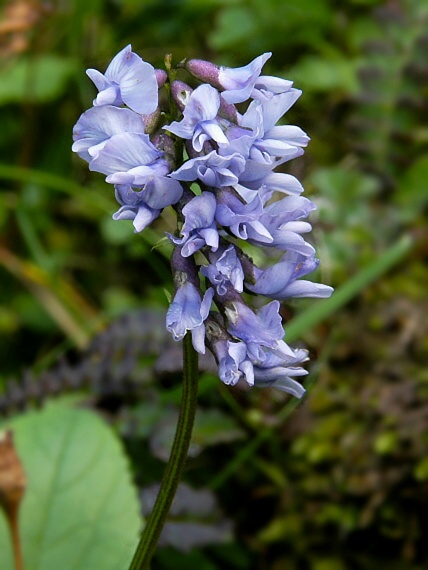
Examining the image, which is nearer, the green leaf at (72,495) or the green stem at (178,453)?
the green stem at (178,453)

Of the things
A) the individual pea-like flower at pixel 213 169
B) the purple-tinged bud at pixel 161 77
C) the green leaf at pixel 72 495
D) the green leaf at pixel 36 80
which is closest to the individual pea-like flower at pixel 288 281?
the individual pea-like flower at pixel 213 169

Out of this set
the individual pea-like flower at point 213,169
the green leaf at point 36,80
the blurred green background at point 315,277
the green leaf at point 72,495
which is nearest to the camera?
the individual pea-like flower at point 213,169

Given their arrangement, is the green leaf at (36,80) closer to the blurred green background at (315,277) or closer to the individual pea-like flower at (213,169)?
the blurred green background at (315,277)

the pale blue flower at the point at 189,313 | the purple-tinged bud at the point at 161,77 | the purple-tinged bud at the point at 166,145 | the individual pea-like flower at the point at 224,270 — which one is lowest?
the pale blue flower at the point at 189,313

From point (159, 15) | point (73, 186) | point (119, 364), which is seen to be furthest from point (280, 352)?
point (159, 15)

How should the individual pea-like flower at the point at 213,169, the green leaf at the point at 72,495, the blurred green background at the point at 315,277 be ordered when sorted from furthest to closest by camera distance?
1. the blurred green background at the point at 315,277
2. the green leaf at the point at 72,495
3. the individual pea-like flower at the point at 213,169

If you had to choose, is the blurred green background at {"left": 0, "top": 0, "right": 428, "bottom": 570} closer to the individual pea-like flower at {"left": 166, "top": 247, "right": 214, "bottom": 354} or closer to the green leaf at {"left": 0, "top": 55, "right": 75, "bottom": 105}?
the green leaf at {"left": 0, "top": 55, "right": 75, "bottom": 105}

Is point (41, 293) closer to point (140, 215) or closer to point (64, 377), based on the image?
point (64, 377)
